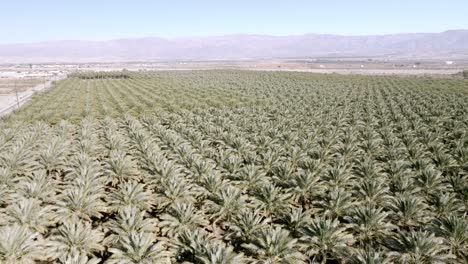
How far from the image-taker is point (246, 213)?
615 inches

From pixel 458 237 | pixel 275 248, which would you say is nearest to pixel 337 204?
pixel 458 237

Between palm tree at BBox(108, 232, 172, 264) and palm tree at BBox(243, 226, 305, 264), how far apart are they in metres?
3.22

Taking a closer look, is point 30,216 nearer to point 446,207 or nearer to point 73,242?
point 73,242

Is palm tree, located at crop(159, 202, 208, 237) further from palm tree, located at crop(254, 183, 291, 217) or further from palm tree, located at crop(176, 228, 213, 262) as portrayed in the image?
palm tree, located at crop(254, 183, 291, 217)

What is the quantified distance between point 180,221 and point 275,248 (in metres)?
4.65

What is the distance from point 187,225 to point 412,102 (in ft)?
145

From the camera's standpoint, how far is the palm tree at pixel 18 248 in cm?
1295

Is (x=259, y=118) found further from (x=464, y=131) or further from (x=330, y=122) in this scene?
(x=464, y=131)

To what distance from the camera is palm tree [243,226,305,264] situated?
13469 mm

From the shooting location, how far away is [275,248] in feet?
44.2

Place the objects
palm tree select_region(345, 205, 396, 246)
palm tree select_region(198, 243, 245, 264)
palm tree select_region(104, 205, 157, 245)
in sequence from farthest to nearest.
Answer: palm tree select_region(345, 205, 396, 246)
palm tree select_region(104, 205, 157, 245)
palm tree select_region(198, 243, 245, 264)

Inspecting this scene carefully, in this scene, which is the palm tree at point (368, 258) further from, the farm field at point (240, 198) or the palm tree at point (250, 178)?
the palm tree at point (250, 178)

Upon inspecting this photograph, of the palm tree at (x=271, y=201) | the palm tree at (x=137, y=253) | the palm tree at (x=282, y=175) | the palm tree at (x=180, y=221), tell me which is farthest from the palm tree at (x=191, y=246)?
the palm tree at (x=282, y=175)

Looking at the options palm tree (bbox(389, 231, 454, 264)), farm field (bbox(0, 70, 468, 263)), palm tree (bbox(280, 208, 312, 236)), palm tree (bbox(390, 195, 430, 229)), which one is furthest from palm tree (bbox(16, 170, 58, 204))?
palm tree (bbox(390, 195, 430, 229))
